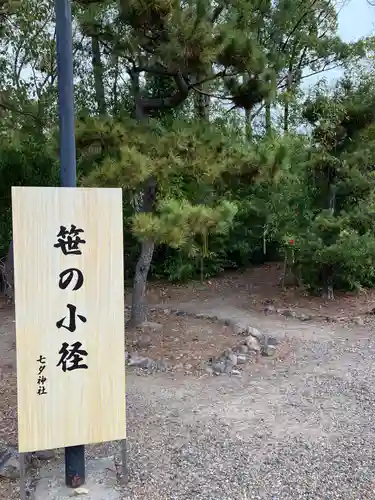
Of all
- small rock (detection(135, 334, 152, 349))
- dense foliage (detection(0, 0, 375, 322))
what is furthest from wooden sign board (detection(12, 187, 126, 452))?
small rock (detection(135, 334, 152, 349))

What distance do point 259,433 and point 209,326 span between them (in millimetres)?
Result: 2087

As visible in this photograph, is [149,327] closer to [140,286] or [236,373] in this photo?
[140,286]

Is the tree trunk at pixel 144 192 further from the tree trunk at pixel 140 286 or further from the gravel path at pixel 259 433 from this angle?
the gravel path at pixel 259 433

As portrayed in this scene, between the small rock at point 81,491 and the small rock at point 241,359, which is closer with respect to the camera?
the small rock at point 81,491

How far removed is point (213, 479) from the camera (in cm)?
181

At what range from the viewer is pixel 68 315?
160 centimetres

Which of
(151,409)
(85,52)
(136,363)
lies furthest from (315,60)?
(151,409)

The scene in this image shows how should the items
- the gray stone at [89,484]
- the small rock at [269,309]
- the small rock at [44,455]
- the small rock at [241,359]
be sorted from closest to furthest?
the gray stone at [89,484] → the small rock at [44,455] → the small rock at [241,359] → the small rock at [269,309]

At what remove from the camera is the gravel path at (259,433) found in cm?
177

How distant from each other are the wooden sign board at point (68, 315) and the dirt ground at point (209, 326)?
41 centimetres

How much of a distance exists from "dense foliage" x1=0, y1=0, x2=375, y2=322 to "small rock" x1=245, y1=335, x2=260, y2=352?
87 cm

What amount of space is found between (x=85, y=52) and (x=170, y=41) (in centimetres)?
391

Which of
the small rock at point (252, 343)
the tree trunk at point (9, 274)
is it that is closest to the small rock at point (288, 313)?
the small rock at point (252, 343)

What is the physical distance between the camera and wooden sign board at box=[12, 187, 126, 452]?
5.07ft
